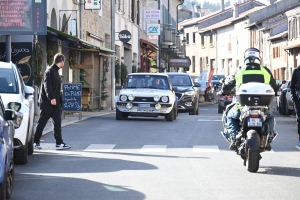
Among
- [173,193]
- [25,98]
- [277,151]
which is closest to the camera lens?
[173,193]

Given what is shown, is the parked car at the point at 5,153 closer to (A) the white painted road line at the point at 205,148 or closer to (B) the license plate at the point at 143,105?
(A) the white painted road line at the point at 205,148

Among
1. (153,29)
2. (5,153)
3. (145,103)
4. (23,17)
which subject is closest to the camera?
(5,153)

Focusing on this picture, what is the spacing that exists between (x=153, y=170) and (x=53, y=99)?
413cm

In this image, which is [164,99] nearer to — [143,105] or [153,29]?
[143,105]

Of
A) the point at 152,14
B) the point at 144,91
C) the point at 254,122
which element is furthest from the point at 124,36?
the point at 254,122

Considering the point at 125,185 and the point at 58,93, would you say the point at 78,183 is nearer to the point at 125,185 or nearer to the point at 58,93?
the point at 125,185

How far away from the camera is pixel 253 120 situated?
12.1m

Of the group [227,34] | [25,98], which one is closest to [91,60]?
[25,98]

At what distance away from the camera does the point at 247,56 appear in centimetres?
1293

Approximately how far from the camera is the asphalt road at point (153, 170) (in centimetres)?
1010

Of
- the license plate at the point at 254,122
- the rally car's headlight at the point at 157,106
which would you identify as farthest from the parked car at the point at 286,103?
the license plate at the point at 254,122

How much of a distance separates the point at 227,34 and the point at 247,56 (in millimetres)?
85314

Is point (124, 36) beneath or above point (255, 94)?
above

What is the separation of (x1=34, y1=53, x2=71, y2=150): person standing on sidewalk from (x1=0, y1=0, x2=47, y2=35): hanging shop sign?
260 inches
